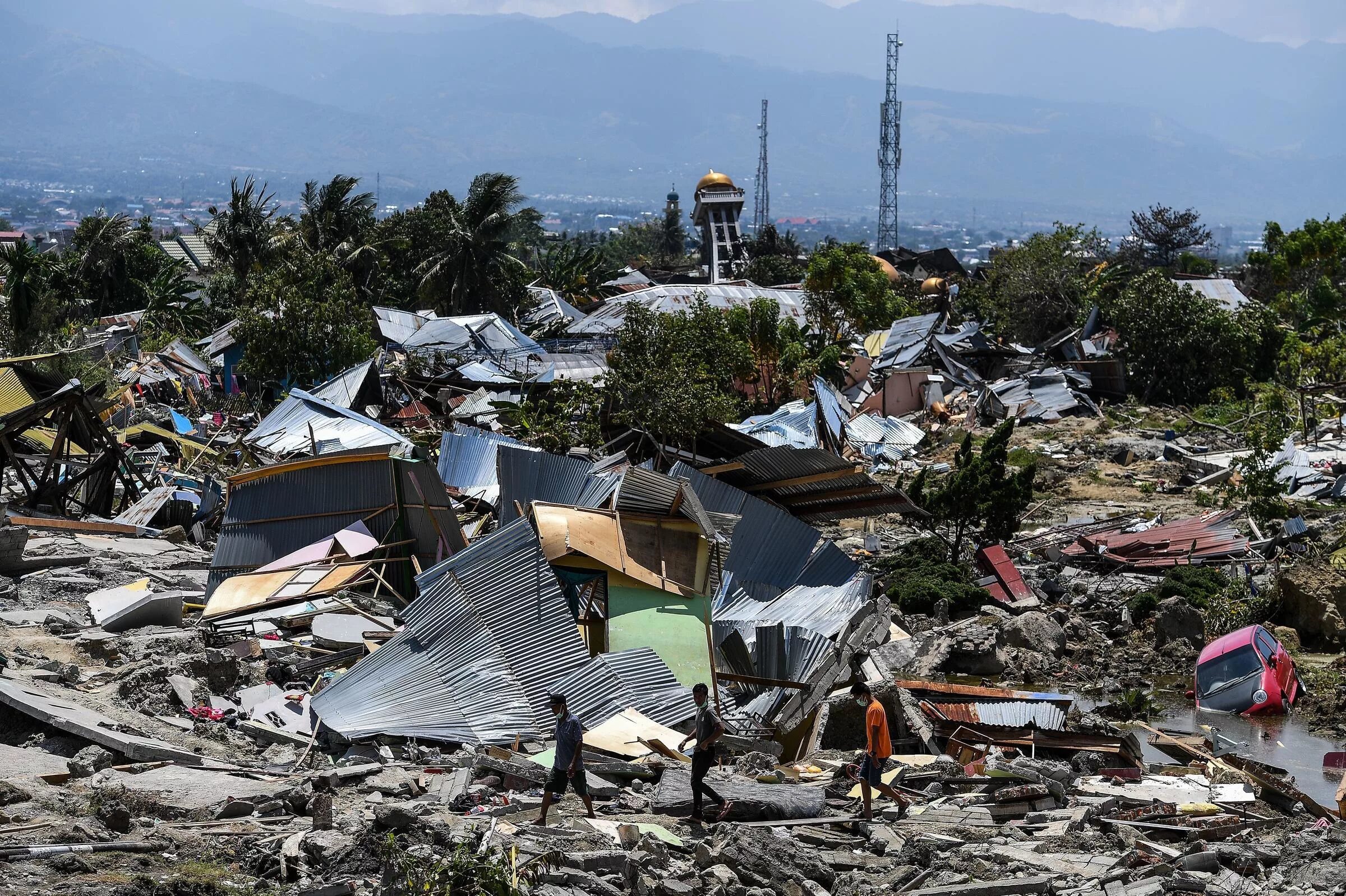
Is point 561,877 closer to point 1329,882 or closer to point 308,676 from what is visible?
point 1329,882

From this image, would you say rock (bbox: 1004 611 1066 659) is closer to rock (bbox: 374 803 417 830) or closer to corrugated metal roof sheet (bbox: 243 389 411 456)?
corrugated metal roof sheet (bbox: 243 389 411 456)

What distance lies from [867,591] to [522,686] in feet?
17.0

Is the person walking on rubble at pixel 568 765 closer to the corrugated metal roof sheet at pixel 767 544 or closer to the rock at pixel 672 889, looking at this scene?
the rock at pixel 672 889

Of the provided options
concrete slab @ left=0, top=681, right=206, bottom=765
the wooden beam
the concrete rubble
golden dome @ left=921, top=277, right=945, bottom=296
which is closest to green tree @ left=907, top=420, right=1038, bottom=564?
the concrete rubble

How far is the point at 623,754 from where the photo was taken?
32.5 ft

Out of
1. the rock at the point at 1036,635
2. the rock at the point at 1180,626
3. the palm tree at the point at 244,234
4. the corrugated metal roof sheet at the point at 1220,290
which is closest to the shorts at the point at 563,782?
the rock at the point at 1036,635

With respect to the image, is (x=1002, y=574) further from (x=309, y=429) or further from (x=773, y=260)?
(x=773, y=260)

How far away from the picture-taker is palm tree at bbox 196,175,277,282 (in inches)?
1678

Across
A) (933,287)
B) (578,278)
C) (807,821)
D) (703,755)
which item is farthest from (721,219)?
(703,755)

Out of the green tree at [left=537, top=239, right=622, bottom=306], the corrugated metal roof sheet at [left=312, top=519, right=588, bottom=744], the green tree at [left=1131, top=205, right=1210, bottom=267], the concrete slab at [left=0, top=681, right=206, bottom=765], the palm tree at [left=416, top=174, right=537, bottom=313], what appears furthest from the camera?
the green tree at [left=1131, top=205, right=1210, bottom=267]

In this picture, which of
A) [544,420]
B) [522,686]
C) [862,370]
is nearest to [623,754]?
[522,686]

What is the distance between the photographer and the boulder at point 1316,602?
15727mm

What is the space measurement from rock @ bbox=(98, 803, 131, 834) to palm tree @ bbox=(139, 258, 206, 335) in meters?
34.8

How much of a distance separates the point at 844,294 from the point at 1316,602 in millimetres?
23509
